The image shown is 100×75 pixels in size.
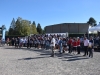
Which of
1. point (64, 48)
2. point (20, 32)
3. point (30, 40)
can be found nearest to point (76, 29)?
point (20, 32)

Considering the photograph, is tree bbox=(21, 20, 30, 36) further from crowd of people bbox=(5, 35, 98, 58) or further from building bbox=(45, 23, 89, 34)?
crowd of people bbox=(5, 35, 98, 58)

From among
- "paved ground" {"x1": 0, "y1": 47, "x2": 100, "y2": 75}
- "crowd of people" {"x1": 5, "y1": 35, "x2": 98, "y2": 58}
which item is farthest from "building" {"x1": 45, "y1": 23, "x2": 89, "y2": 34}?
"paved ground" {"x1": 0, "y1": 47, "x2": 100, "y2": 75}

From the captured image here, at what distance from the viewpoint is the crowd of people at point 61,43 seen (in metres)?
17.0

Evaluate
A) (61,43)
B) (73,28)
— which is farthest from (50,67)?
(73,28)

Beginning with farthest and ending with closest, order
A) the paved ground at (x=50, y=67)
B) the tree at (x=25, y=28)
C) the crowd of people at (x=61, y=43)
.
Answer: the tree at (x=25, y=28) < the crowd of people at (x=61, y=43) < the paved ground at (x=50, y=67)

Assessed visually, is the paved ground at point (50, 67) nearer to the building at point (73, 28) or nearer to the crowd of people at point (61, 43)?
the crowd of people at point (61, 43)

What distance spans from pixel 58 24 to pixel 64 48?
151 ft

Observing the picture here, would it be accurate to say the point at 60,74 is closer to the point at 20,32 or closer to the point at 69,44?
the point at 69,44

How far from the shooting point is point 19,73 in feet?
31.8

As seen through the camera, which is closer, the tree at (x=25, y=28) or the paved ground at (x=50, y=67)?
the paved ground at (x=50, y=67)

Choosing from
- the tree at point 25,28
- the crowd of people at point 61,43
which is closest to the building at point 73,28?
the tree at point 25,28

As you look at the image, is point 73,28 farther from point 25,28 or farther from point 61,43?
point 61,43

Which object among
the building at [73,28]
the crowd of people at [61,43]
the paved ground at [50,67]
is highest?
the building at [73,28]

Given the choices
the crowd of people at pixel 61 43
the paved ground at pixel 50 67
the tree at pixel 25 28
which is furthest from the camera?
the tree at pixel 25 28
